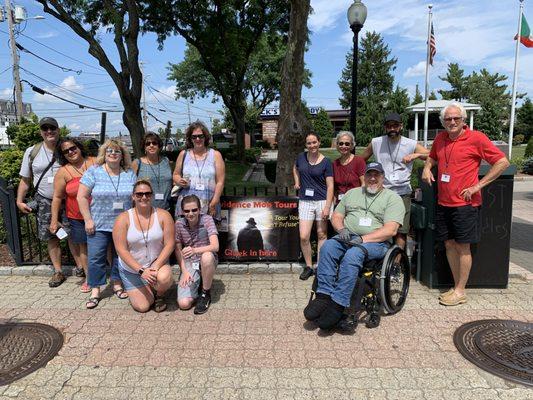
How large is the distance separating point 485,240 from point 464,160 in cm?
104

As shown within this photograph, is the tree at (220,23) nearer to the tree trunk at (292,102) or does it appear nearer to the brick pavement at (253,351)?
the tree trunk at (292,102)

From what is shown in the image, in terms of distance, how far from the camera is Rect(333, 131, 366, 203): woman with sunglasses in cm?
455

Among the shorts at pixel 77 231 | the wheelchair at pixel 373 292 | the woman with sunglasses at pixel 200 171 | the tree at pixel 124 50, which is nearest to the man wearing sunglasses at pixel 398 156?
the wheelchair at pixel 373 292

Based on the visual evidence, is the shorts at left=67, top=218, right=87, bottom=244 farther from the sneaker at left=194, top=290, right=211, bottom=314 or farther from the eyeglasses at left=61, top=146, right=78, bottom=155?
the sneaker at left=194, top=290, right=211, bottom=314

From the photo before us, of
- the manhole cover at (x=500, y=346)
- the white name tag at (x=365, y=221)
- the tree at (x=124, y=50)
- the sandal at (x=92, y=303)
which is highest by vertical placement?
the tree at (x=124, y=50)

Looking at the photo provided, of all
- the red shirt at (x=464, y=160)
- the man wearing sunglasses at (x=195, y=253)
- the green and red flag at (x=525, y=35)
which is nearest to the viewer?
the red shirt at (x=464, y=160)

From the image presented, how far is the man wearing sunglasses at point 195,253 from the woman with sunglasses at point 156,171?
0.50 meters

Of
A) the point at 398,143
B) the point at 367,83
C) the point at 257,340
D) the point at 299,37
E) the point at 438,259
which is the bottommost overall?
the point at 257,340

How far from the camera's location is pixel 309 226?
4832 mm

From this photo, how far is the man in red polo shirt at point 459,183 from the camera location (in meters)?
3.89

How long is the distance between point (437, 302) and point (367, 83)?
55.9 m

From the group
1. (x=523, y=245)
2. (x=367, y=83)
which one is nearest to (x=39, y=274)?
(x=523, y=245)

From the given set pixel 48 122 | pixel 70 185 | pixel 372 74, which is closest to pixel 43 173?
pixel 70 185

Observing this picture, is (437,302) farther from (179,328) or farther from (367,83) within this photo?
(367,83)
